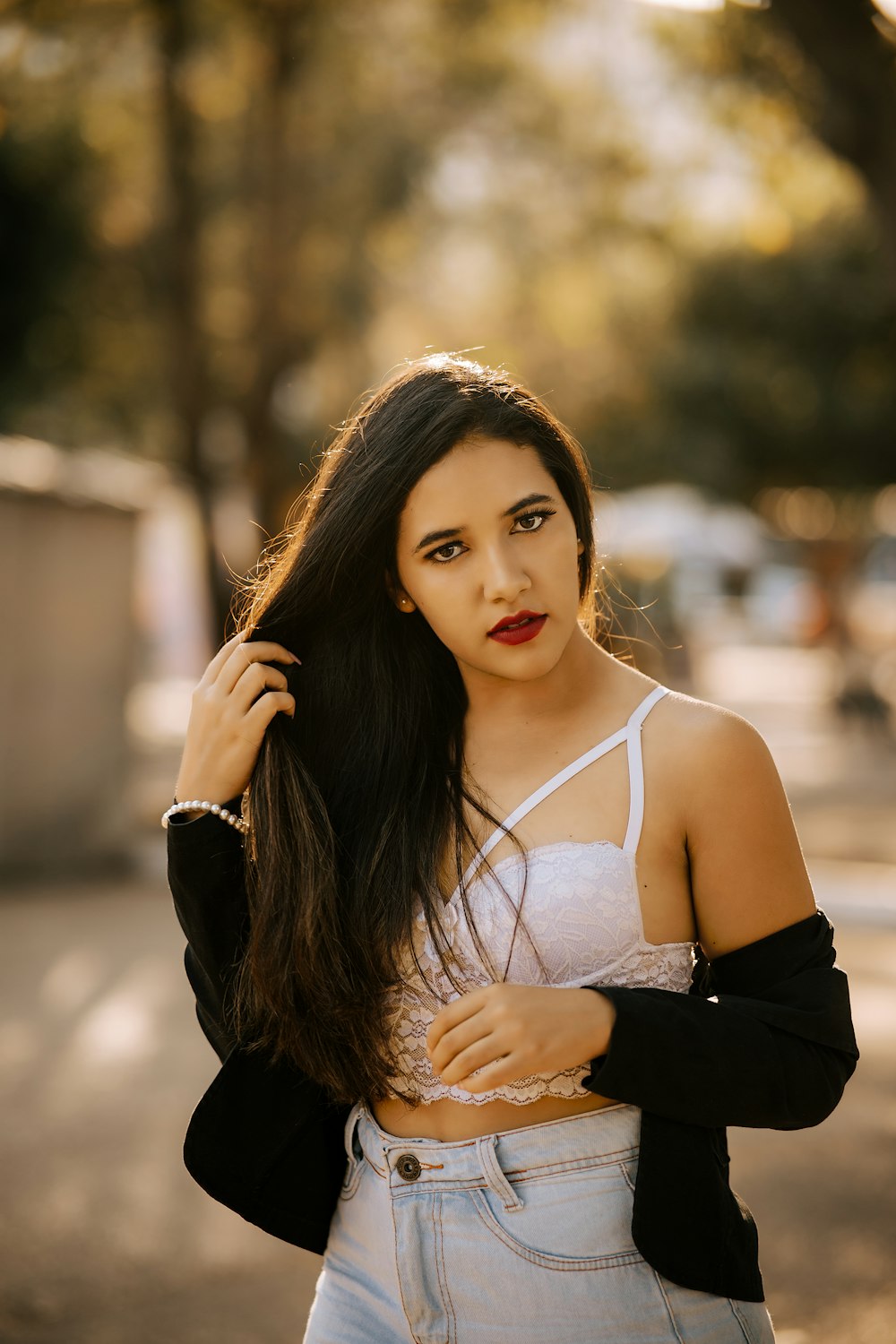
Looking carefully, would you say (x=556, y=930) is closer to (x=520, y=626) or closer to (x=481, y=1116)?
(x=481, y=1116)

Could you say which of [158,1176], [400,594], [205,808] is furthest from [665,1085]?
[158,1176]

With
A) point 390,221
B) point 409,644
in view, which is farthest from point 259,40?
point 409,644

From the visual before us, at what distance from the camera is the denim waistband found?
5.91 ft

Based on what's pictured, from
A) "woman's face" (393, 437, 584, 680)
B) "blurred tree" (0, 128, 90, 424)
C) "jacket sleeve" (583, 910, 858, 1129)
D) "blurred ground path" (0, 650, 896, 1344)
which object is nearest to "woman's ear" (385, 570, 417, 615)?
"woman's face" (393, 437, 584, 680)

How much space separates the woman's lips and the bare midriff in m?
0.63

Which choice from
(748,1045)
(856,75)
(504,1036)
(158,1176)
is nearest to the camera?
(504,1036)

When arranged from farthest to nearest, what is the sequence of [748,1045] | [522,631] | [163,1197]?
[163,1197], [522,631], [748,1045]

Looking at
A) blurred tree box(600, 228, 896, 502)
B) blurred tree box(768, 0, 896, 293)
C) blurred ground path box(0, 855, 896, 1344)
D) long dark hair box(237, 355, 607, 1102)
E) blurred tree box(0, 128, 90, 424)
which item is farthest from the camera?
blurred tree box(600, 228, 896, 502)

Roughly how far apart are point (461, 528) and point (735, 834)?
571mm

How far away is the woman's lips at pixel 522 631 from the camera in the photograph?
6.38 ft

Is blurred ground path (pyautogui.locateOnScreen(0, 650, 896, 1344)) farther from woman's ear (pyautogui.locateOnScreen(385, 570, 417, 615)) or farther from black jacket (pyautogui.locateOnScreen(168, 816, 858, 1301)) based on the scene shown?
woman's ear (pyautogui.locateOnScreen(385, 570, 417, 615))

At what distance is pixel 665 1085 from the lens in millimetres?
1707

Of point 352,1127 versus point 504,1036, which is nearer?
point 504,1036

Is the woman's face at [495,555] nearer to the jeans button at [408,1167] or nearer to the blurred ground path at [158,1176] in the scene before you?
the jeans button at [408,1167]
